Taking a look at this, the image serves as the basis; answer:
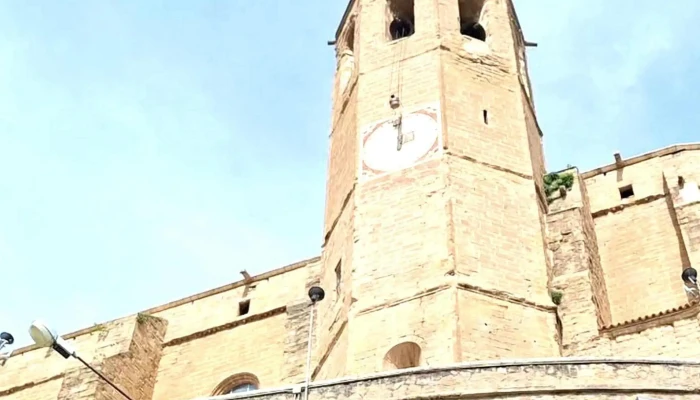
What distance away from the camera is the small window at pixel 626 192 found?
19.8 metres

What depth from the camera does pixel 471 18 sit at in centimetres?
2131

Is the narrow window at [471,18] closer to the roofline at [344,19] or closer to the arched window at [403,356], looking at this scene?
the roofline at [344,19]

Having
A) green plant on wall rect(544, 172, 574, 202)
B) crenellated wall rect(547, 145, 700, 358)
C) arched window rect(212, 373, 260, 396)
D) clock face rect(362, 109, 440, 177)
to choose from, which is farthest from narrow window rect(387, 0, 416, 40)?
arched window rect(212, 373, 260, 396)

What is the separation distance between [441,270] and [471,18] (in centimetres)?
753

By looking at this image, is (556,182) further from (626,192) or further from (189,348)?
(189,348)

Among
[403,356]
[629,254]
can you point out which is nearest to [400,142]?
[403,356]

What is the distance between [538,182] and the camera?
17.9 m

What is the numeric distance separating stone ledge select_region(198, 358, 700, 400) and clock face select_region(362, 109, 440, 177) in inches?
278

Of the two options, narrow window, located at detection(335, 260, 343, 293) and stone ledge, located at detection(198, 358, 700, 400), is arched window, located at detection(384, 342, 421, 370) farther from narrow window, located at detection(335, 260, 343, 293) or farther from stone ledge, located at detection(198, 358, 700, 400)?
stone ledge, located at detection(198, 358, 700, 400)

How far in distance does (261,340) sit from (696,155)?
27.5 ft

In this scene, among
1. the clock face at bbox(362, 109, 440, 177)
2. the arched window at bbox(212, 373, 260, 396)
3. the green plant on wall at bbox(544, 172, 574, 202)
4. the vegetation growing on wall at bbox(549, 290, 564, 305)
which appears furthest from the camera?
the arched window at bbox(212, 373, 260, 396)

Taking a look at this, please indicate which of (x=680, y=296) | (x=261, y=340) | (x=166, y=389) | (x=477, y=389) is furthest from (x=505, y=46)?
(x=477, y=389)

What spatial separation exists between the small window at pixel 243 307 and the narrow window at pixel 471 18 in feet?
21.5

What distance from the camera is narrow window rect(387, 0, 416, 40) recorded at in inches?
830
